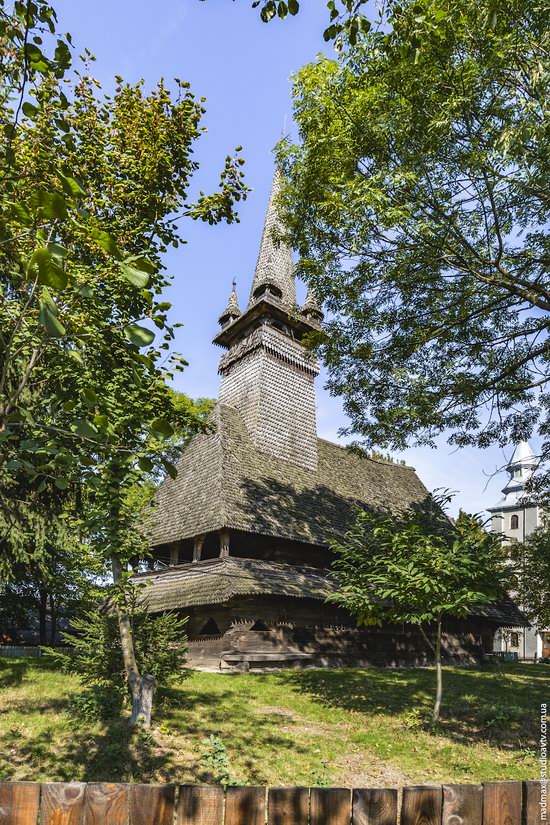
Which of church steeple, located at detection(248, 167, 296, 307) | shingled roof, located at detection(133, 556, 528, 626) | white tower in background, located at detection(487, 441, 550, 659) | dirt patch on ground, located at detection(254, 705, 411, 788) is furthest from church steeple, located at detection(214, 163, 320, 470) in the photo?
white tower in background, located at detection(487, 441, 550, 659)

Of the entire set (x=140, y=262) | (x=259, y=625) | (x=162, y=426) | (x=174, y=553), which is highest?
(x=140, y=262)

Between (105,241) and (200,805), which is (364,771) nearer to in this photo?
(200,805)

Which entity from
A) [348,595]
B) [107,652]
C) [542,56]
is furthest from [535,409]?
[107,652]

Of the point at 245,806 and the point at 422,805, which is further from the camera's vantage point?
the point at 422,805

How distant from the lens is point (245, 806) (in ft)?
7.04

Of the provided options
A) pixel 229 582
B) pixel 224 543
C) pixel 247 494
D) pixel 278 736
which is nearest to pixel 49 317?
pixel 278 736

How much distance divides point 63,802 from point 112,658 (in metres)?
7.25

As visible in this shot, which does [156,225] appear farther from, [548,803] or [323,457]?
[323,457]

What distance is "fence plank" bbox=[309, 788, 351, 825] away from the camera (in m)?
2.16

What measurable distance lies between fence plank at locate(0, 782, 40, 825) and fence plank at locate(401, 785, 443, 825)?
1.53m

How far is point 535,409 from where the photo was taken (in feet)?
42.5

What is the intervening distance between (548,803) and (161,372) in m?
6.91

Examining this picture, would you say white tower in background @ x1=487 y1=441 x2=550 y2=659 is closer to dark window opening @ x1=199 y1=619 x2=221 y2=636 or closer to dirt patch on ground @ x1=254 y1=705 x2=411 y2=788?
dark window opening @ x1=199 y1=619 x2=221 y2=636

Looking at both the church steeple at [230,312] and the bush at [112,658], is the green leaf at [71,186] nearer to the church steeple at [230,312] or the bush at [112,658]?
the bush at [112,658]
